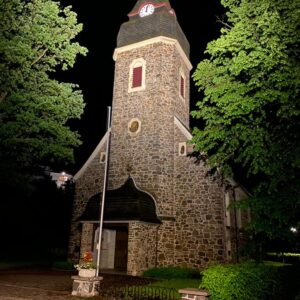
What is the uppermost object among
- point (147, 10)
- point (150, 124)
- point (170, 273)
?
point (147, 10)

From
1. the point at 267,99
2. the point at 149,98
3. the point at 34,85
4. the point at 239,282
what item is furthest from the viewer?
the point at 149,98

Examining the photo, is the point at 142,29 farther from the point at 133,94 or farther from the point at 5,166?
the point at 5,166

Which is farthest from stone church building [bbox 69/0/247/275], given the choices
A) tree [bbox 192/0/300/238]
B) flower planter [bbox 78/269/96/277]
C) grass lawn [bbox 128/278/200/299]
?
tree [bbox 192/0/300/238]

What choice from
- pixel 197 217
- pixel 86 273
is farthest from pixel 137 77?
pixel 86 273

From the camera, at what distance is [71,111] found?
44.2 ft

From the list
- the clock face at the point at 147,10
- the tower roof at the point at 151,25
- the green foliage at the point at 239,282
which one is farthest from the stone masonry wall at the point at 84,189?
the green foliage at the point at 239,282

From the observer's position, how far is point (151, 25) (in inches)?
872

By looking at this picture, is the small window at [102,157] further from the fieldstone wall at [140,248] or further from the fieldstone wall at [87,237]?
the fieldstone wall at [140,248]

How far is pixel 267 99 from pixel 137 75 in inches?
552

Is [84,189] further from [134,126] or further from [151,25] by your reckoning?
[151,25]

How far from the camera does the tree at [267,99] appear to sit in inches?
353

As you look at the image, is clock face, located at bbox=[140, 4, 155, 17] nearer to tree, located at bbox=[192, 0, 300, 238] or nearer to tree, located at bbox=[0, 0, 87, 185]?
tree, located at bbox=[0, 0, 87, 185]

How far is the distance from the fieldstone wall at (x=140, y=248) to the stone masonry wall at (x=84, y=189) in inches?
205

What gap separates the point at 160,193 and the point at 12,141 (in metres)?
9.50
